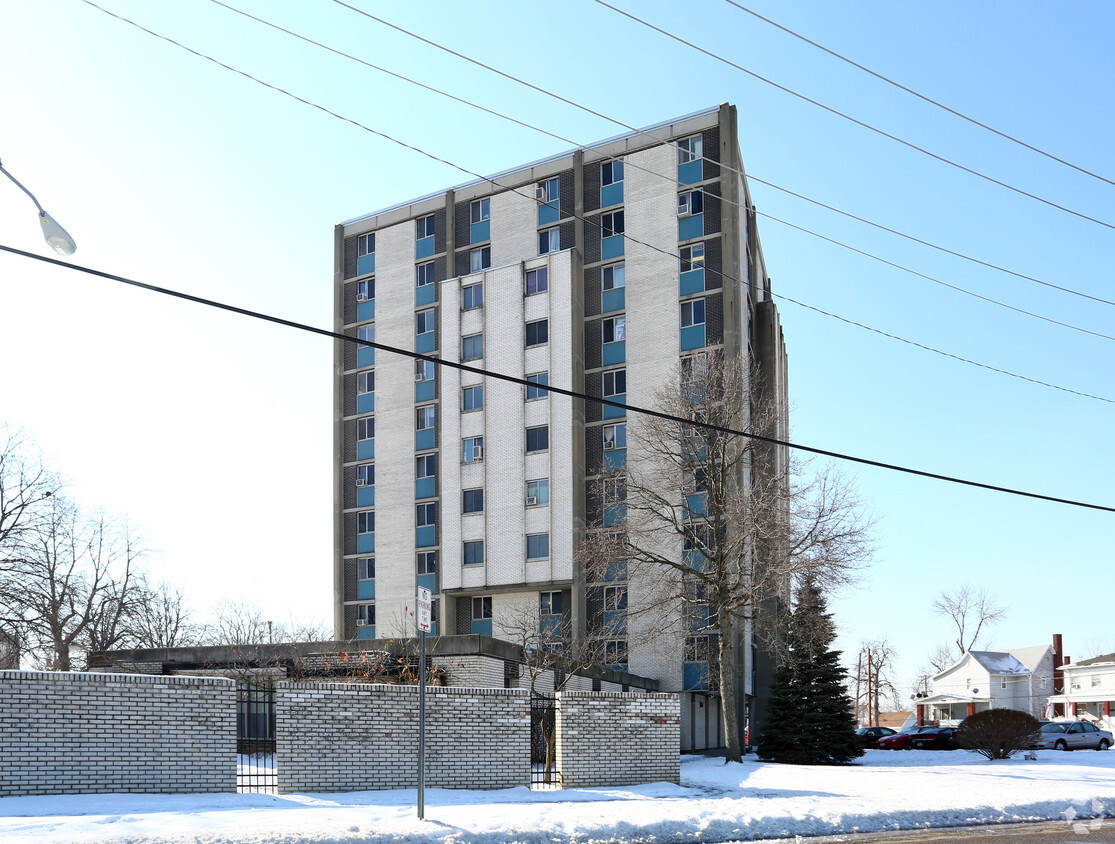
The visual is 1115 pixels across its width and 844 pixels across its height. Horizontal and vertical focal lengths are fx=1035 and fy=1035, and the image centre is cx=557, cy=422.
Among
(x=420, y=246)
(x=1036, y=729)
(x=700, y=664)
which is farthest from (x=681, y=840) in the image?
(x=420, y=246)

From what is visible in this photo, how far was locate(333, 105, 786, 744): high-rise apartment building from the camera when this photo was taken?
1871 inches

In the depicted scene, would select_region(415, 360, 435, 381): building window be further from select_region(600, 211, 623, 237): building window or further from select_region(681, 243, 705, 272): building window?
select_region(681, 243, 705, 272): building window

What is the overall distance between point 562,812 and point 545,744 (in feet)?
21.7

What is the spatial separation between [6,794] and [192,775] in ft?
8.30

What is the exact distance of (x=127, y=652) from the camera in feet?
110

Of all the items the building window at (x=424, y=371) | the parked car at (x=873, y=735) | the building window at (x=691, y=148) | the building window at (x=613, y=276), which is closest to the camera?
the parked car at (x=873, y=735)

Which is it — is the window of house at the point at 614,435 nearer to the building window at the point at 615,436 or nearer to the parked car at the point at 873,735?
the building window at the point at 615,436

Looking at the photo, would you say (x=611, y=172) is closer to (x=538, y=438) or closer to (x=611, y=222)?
(x=611, y=222)

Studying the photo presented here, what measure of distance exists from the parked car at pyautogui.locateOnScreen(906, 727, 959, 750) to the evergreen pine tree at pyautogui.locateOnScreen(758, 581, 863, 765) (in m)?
9.97

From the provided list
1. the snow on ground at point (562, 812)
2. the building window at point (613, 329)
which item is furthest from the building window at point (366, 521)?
the snow on ground at point (562, 812)

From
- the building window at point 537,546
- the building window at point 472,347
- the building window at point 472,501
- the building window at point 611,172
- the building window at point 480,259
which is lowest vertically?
the building window at point 537,546

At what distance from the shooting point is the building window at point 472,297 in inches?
2048

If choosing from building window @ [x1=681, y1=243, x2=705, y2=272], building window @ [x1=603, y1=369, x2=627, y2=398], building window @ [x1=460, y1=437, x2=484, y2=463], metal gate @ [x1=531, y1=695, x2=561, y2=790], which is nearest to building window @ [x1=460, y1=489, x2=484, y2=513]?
building window @ [x1=460, y1=437, x2=484, y2=463]

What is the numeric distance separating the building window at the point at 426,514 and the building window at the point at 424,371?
666 cm
